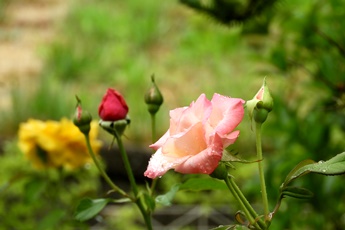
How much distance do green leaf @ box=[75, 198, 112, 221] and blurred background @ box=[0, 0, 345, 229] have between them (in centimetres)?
16

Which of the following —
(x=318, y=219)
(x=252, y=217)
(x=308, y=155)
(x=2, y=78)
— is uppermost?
(x=252, y=217)

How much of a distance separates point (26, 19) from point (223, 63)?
1.57m

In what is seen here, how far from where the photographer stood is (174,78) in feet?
12.5

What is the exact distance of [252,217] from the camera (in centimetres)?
53

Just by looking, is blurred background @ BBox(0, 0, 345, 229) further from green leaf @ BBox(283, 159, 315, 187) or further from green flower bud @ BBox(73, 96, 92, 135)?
green leaf @ BBox(283, 159, 315, 187)

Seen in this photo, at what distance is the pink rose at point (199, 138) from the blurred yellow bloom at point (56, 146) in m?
0.57

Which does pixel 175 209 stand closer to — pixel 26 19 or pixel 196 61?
pixel 196 61

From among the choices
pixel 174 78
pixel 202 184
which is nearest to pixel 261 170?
pixel 202 184

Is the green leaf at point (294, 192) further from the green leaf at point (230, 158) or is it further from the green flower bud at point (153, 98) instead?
the green flower bud at point (153, 98)

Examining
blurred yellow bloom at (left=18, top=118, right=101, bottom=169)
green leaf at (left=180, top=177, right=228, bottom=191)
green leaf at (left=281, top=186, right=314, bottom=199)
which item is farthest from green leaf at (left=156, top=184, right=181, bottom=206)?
blurred yellow bloom at (left=18, top=118, right=101, bottom=169)

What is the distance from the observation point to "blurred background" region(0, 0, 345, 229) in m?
1.18

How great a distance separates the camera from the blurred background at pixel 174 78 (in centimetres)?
118

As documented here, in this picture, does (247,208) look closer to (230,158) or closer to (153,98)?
(230,158)

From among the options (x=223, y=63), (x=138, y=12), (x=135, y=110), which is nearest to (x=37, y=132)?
(x=135, y=110)
